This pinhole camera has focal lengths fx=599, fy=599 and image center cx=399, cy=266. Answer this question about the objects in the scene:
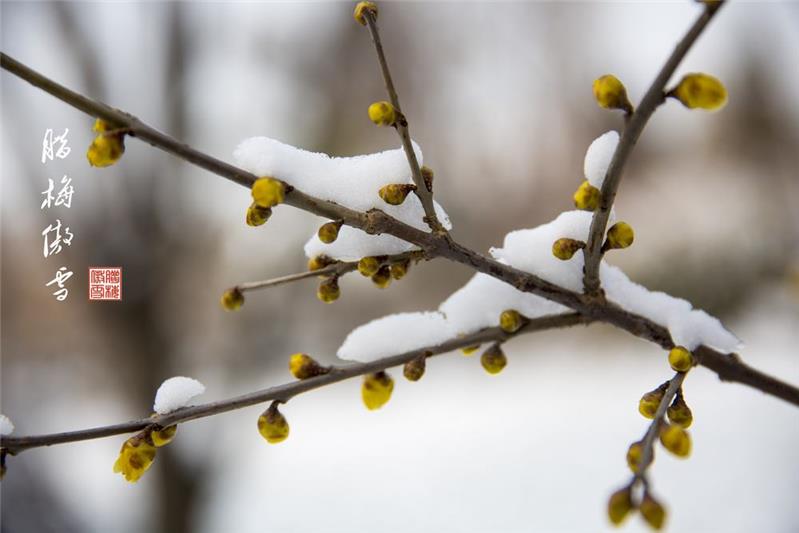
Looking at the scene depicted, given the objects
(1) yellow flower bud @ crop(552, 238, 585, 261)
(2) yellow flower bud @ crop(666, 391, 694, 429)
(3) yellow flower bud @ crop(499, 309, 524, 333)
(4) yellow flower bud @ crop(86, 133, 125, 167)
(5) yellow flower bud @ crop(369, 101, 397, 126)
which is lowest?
(2) yellow flower bud @ crop(666, 391, 694, 429)

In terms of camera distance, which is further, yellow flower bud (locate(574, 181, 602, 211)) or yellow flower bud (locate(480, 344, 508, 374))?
yellow flower bud (locate(480, 344, 508, 374))

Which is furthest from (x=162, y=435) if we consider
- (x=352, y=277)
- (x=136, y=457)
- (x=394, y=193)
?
(x=352, y=277)

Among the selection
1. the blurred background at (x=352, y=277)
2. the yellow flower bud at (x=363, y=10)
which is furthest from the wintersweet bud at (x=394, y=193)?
the blurred background at (x=352, y=277)

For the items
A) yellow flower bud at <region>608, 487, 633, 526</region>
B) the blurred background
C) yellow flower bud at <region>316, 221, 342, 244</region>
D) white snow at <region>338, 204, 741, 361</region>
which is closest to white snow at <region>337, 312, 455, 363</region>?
white snow at <region>338, 204, 741, 361</region>

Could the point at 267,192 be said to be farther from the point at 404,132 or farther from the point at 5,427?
the point at 5,427

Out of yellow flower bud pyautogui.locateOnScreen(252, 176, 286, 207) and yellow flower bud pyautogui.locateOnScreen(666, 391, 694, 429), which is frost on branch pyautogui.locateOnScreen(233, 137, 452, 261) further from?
yellow flower bud pyautogui.locateOnScreen(666, 391, 694, 429)

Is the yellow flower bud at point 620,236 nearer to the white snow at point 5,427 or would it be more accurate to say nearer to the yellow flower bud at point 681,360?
the yellow flower bud at point 681,360

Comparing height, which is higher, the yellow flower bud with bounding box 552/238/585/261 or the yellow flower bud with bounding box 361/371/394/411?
the yellow flower bud with bounding box 552/238/585/261

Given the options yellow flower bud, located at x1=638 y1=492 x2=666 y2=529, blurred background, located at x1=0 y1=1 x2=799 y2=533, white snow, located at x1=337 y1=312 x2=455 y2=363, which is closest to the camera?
yellow flower bud, located at x1=638 y1=492 x2=666 y2=529
